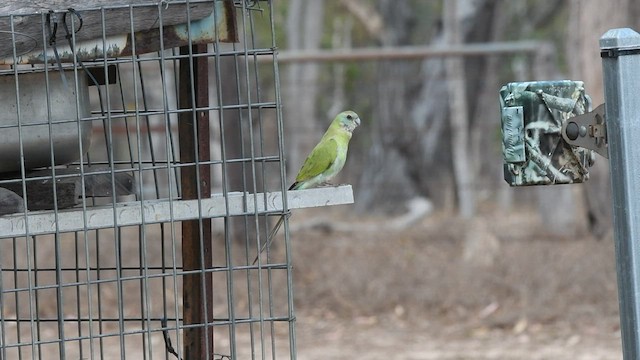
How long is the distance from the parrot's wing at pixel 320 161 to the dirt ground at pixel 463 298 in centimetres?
335

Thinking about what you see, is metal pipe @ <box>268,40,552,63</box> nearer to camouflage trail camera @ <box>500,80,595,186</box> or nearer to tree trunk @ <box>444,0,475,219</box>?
tree trunk @ <box>444,0,475,219</box>

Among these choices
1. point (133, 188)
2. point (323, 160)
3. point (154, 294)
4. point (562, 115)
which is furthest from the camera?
point (154, 294)

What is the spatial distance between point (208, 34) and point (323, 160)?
3.33ft

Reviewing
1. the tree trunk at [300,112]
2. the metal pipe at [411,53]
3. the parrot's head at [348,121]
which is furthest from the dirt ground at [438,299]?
the parrot's head at [348,121]

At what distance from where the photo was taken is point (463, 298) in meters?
8.92

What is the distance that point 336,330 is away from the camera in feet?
27.9

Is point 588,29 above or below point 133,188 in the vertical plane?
above

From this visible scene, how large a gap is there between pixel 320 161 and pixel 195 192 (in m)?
0.74

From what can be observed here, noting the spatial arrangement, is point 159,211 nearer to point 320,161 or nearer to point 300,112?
point 320,161

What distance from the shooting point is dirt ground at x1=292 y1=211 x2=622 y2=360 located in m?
7.84

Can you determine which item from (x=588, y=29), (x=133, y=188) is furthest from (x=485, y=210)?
(x=133, y=188)

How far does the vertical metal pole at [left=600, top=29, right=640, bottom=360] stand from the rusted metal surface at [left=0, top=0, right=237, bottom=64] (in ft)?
4.85

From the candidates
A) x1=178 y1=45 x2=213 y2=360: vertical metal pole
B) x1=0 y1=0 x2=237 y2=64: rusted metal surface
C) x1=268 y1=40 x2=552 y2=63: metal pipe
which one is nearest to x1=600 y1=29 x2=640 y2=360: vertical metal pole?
x1=0 y1=0 x2=237 y2=64: rusted metal surface

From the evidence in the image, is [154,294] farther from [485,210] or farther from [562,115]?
[562,115]
